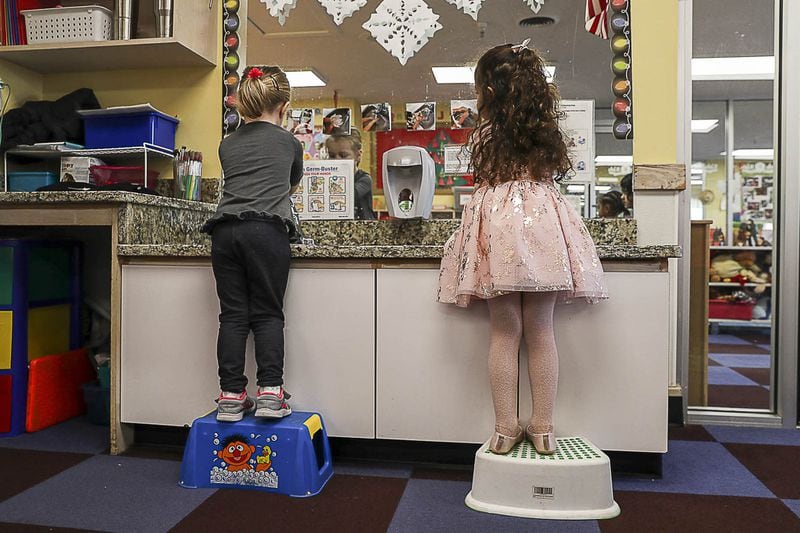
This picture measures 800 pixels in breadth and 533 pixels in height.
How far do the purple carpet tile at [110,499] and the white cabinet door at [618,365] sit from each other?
3.65 ft

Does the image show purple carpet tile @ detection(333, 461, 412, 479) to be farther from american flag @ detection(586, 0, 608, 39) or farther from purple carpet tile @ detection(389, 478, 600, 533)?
american flag @ detection(586, 0, 608, 39)

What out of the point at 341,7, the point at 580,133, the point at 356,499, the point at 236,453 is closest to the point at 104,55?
the point at 341,7

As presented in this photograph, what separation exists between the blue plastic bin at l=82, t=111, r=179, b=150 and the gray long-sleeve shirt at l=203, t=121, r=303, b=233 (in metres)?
0.81

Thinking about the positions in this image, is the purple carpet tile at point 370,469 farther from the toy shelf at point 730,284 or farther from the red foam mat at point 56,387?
the toy shelf at point 730,284

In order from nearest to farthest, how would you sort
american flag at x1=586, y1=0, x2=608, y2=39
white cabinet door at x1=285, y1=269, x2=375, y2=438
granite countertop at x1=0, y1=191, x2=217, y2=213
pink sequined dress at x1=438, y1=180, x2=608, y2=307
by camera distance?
pink sequined dress at x1=438, y1=180, x2=608, y2=307
white cabinet door at x1=285, y1=269, x2=375, y2=438
granite countertop at x1=0, y1=191, x2=217, y2=213
american flag at x1=586, y1=0, x2=608, y2=39

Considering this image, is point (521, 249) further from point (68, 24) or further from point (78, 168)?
point (68, 24)

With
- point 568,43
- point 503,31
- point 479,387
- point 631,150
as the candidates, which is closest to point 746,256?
point 631,150

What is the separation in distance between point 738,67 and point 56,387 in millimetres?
3132

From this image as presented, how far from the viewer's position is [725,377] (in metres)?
3.21

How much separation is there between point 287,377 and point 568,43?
1.68 metres

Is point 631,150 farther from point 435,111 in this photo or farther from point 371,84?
point 371,84

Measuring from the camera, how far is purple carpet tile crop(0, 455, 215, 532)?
1677mm

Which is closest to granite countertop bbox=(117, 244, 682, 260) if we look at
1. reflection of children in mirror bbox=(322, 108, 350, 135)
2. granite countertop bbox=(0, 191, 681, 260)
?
granite countertop bbox=(0, 191, 681, 260)

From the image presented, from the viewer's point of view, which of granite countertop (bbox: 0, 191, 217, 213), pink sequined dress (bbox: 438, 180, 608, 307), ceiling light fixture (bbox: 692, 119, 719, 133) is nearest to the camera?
pink sequined dress (bbox: 438, 180, 608, 307)
